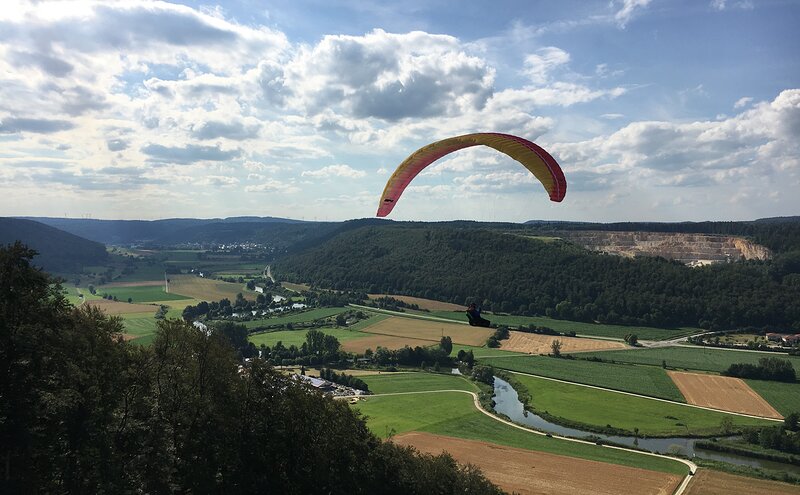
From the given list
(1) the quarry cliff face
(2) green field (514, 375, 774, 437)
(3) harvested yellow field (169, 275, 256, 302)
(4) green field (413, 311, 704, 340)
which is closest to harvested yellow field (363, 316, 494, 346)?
(4) green field (413, 311, 704, 340)

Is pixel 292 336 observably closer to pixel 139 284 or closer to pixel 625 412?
pixel 625 412

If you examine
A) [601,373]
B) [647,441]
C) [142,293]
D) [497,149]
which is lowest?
[647,441]

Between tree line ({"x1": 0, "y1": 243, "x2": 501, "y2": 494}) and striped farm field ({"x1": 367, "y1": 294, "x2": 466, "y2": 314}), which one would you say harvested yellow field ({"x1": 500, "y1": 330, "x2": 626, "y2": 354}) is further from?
tree line ({"x1": 0, "y1": 243, "x2": 501, "y2": 494})

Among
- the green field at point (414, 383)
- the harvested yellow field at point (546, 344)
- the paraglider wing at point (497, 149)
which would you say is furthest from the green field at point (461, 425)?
the paraglider wing at point (497, 149)

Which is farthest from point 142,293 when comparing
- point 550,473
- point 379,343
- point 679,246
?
point 679,246

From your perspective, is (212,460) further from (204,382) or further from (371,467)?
(371,467)

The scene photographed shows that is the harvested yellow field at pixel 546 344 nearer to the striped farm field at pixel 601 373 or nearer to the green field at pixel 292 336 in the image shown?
the striped farm field at pixel 601 373

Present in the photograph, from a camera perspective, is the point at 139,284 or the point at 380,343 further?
the point at 139,284

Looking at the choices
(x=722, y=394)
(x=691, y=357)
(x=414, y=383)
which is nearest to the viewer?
(x=722, y=394)
